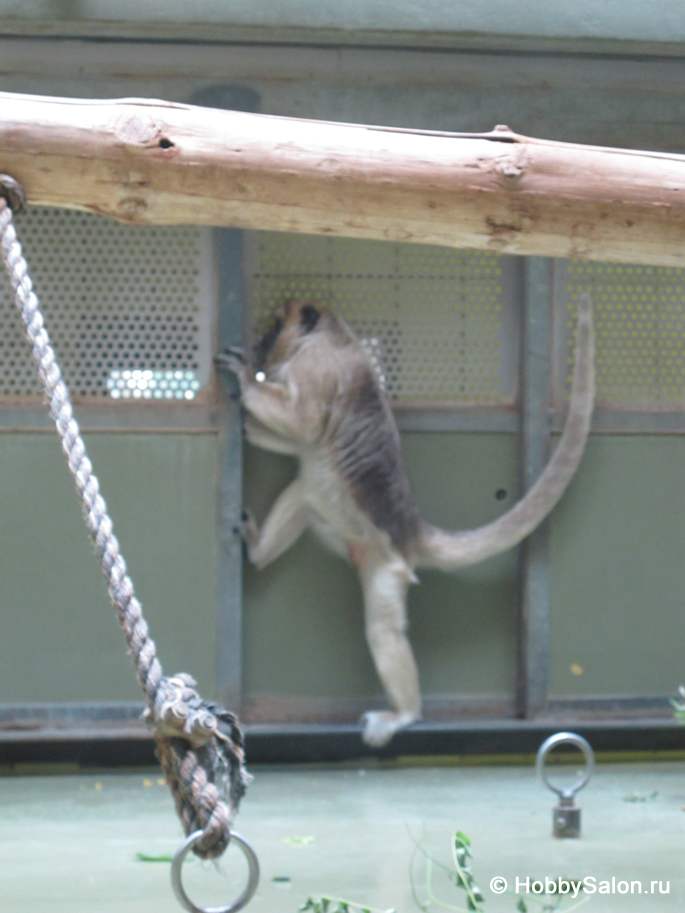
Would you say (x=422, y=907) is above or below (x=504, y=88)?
below

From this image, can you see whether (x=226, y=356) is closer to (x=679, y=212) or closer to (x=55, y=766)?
(x=55, y=766)

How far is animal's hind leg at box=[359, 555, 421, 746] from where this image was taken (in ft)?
16.7

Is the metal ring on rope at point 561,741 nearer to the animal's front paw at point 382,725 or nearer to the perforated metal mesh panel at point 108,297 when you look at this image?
the animal's front paw at point 382,725

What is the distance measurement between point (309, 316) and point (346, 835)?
249 centimetres

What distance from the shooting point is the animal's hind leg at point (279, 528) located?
523 cm

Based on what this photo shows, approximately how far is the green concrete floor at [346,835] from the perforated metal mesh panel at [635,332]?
1.89m

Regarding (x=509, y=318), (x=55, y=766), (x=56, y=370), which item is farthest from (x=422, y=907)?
(x=509, y=318)

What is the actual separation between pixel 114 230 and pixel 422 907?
356 cm

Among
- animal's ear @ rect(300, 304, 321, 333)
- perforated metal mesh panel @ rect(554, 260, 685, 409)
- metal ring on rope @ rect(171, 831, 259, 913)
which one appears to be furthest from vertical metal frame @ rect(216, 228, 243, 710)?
metal ring on rope @ rect(171, 831, 259, 913)

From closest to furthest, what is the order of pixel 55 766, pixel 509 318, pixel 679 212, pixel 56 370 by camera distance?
pixel 56 370, pixel 679 212, pixel 55 766, pixel 509 318

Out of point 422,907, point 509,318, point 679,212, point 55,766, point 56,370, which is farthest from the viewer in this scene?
point 509,318

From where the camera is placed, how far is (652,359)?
5582 mm

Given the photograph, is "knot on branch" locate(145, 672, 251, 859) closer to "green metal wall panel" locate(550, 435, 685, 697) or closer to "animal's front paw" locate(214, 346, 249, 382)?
"animal's front paw" locate(214, 346, 249, 382)

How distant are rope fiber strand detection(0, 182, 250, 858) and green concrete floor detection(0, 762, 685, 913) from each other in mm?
1188
